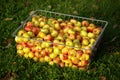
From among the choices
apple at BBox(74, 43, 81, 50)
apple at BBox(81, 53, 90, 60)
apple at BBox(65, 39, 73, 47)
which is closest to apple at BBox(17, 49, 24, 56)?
apple at BBox(65, 39, 73, 47)

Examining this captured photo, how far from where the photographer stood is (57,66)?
5.03 metres

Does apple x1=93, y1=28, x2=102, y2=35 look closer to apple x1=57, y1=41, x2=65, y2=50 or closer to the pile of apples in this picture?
the pile of apples

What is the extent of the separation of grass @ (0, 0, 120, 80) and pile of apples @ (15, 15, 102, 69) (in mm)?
130

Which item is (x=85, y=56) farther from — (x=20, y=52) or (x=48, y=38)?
(x=20, y=52)

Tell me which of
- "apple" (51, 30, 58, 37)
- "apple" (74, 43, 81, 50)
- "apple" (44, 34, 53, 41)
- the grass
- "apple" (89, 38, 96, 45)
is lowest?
the grass

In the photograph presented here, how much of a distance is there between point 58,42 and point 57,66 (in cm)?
40

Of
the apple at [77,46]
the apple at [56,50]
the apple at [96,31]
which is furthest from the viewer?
the apple at [96,31]

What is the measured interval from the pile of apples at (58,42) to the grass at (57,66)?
130 millimetres

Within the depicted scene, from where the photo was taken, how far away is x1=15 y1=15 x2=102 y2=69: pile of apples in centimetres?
484

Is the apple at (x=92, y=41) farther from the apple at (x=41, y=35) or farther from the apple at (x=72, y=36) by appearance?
the apple at (x=41, y=35)

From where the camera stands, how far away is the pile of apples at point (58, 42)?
4.84 metres

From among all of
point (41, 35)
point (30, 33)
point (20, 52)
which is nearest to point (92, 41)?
point (41, 35)

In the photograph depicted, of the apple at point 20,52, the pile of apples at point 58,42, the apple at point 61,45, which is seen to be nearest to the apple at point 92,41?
the pile of apples at point 58,42

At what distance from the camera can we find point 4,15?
Result: 6.59 m
